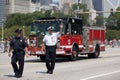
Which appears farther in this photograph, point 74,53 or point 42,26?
point 74,53

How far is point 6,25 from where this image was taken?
15300 centimetres

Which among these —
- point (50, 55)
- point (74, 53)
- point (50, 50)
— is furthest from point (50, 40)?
point (74, 53)

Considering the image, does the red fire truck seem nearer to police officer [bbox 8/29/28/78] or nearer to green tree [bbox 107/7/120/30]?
police officer [bbox 8/29/28/78]

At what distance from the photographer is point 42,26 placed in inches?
1045

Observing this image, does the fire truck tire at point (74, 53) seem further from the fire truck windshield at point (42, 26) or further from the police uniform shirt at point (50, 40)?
the police uniform shirt at point (50, 40)

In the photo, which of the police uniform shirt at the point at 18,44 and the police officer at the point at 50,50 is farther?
the police officer at the point at 50,50

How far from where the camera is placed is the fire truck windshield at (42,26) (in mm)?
26188

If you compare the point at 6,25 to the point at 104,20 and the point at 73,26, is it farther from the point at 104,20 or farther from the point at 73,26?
the point at 73,26

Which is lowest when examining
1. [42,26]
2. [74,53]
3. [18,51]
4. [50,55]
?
[74,53]

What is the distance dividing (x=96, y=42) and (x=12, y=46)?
15873mm

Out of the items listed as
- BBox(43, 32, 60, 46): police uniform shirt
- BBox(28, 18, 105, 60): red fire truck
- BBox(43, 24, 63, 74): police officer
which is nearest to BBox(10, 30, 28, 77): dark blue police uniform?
BBox(43, 24, 63, 74): police officer

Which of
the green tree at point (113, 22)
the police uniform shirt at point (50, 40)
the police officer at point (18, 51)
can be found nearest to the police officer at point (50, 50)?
the police uniform shirt at point (50, 40)

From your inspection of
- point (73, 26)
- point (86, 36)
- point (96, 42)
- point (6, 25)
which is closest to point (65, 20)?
point (73, 26)

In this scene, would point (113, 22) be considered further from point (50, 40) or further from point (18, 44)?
point (18, 44)
